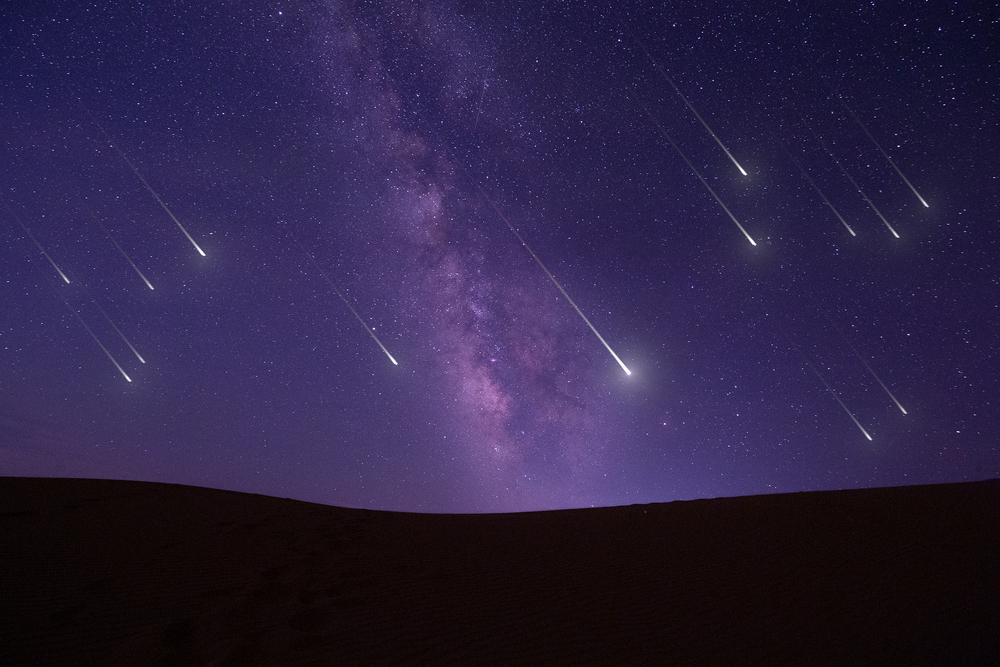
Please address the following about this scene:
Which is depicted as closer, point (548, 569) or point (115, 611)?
point (115, 611)

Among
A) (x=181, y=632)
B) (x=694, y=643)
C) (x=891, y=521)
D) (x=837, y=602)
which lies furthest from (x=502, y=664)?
(x=891, y=521)

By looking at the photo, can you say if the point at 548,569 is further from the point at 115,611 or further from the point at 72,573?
the point at 72,573

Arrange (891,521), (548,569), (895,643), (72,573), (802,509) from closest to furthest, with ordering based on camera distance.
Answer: (895,643)
(72,573)
(548,569)
(891,521)
(802,509)

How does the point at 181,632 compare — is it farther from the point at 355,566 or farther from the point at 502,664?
the point at 502,664

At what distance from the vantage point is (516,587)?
518 cm

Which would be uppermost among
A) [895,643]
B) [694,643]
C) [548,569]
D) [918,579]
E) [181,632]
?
[918,579]

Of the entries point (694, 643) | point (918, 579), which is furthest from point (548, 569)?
point (918, 579)

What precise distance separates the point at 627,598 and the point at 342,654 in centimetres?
271

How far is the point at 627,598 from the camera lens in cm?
479

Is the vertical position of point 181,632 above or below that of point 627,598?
below

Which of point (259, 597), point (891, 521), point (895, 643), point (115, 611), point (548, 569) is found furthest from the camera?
point (891, 521)

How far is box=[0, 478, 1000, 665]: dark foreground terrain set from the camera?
12.2 feet

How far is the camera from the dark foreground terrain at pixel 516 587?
146 inches

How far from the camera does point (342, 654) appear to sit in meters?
3.69
